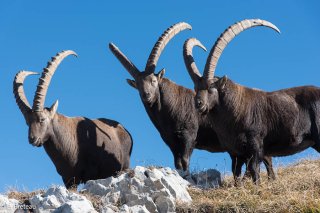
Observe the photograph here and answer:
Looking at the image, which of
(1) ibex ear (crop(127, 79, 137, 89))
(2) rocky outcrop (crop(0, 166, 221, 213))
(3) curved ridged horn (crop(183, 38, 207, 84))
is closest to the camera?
(2) rocky outcrop (crop(0, 166, 221, 213))

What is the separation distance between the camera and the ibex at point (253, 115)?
48.7ft

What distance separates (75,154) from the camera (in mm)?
16469

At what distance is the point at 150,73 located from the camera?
56.8 ft

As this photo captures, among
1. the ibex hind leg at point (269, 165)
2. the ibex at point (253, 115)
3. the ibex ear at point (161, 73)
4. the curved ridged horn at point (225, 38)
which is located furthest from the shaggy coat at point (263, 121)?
the ibex ear at point (161, 73)

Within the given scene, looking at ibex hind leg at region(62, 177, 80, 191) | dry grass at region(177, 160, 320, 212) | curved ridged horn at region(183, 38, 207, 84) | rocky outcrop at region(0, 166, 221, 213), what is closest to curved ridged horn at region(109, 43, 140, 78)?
curved ridged horn at region(183, 38, 207, 84)

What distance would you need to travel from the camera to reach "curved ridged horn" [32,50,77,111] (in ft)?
53.8

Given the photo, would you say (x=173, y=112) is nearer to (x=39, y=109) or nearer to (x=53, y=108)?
(x=53, y=108)

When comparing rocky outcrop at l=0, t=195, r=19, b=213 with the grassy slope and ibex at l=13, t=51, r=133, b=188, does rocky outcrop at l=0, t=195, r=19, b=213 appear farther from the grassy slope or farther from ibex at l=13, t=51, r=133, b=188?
ibex at l=13, t=51, r=133, b=188

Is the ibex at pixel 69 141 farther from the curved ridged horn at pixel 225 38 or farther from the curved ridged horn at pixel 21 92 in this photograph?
the curved ridged horn at pixel 225 38

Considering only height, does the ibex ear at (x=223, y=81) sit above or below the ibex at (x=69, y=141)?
above

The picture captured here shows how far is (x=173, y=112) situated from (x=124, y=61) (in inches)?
88.0

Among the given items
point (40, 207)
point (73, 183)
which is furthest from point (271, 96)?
point (40, 207)

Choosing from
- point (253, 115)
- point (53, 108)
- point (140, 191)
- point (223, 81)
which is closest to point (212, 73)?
point (223, 81)

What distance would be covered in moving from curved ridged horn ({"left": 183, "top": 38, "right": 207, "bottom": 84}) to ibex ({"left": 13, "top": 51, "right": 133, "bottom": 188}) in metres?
2.82
